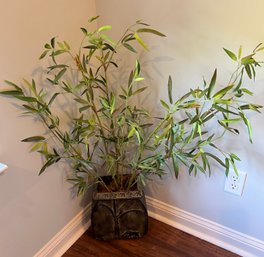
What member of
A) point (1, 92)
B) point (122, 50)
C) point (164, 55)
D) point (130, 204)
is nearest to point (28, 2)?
point (1, 92)

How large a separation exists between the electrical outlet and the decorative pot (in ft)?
1.42

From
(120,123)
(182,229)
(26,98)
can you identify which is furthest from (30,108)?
(182,229)

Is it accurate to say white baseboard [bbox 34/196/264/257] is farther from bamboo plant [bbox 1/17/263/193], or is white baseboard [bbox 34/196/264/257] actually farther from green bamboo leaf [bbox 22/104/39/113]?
green bamboo leaf [bbox 22/104/39/113]

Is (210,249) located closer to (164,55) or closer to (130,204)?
(130,204)

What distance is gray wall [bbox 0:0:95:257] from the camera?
103 centimetres

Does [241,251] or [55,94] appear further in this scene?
[241,251]

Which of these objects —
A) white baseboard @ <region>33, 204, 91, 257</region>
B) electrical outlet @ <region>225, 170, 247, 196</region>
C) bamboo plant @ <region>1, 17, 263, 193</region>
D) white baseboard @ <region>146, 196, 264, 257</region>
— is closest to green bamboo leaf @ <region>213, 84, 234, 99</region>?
bamboo plant @ <region>1, 17, 263, 193</region>

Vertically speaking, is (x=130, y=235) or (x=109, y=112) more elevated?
(x=109, y=112)

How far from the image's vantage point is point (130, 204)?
146 centimetres

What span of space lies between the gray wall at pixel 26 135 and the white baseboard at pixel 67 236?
42 mm

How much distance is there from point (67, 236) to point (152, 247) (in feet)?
1.50

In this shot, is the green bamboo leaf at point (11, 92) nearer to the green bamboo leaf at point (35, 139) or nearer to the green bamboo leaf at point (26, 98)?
the green bamboo leaf at point (26, 98)

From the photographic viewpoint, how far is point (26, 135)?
1.16 meters

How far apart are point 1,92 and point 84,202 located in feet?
2.81
